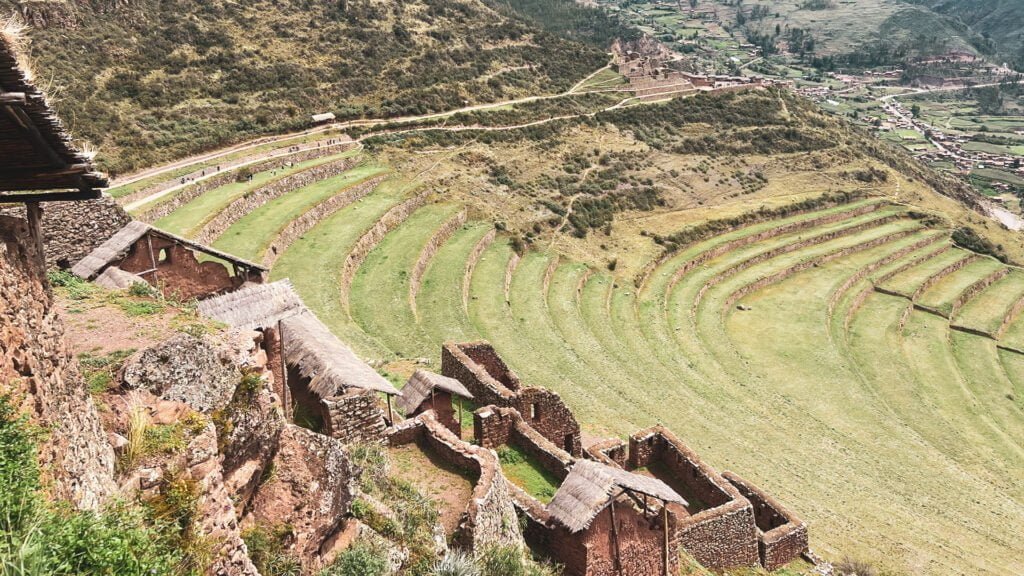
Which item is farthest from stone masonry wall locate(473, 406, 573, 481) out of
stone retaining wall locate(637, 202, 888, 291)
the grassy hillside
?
the grassy hillside

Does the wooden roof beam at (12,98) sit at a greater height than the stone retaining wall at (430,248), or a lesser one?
greater

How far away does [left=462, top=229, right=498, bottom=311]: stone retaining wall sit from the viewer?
2892 centimetres

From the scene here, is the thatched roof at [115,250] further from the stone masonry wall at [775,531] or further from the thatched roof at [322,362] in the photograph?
the stone masonry wall at [775,531]

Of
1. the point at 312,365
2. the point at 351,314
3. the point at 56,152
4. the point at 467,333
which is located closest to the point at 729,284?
the point at 467,333

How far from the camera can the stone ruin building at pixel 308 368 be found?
11.4 m

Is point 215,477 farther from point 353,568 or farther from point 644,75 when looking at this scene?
point 644,75

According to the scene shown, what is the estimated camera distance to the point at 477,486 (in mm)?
10750

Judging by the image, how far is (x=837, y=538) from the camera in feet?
63.8

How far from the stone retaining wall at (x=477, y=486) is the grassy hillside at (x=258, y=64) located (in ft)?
86.9

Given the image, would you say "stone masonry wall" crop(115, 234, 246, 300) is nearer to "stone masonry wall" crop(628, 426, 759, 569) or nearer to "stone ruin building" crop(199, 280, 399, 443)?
"stone ruin building" crop(199, 280, 399, 443)

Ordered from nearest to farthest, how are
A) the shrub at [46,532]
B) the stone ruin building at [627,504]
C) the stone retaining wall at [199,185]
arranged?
the shrub at [46,532] < the stone ruin building at [627,504] < the stone retaining wall at [199,185]

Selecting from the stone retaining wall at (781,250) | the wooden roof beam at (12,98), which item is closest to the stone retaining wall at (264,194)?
the stone retaining wall at (781,250)

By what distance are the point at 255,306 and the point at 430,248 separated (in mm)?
19046

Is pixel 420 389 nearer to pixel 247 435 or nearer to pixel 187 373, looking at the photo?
pixel 247 435
